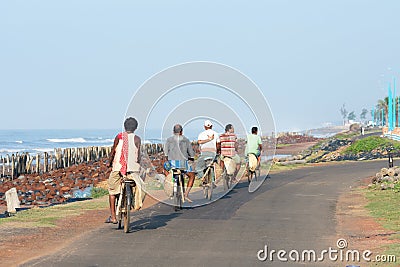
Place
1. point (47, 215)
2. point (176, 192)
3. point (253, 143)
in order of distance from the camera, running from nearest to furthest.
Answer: point (47, 215) → point (176, 192) → point (253, 143)

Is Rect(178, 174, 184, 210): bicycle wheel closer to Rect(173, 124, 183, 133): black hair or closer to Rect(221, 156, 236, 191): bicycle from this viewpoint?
Rect(173, 124, 183, 133): black hair

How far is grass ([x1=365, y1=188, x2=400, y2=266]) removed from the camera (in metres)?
10.5

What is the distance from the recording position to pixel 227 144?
19250 millimetres

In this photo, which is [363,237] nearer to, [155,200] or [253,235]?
[253,235]

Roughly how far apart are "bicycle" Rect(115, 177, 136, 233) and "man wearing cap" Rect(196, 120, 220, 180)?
496 cm

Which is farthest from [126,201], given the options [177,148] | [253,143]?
[253,143]

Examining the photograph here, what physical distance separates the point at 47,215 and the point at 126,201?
12.1ft

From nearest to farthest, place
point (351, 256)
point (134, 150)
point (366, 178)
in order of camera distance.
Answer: point (351, 256) < point (134, 150) < point (366, 178)

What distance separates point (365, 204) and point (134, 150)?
23.9ft

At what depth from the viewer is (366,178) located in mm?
25641

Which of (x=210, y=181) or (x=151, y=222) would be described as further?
(x=210, y=181)

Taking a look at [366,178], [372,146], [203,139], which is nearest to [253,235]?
[203,139]

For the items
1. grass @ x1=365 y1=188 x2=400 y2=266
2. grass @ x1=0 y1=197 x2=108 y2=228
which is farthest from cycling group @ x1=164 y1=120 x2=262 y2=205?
grass @ x1=365 y1=188 x2=400 y2=266

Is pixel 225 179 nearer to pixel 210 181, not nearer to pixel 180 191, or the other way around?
pixel 210 181
